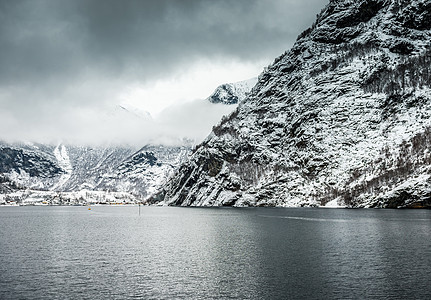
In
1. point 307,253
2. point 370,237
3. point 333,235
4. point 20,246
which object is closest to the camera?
point 307,253

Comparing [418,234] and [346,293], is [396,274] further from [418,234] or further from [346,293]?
[418,234]

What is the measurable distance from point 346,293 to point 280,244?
113 feet

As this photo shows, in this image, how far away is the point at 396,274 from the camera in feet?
141

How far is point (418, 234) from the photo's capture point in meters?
80.1

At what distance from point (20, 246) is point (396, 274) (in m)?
64.4

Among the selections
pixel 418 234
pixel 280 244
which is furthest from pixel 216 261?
pixel 418 234

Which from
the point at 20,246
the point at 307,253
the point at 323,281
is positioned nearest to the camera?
the point at 323,281

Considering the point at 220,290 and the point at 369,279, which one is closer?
the point at 220,290

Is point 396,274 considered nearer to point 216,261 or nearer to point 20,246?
point 216,261

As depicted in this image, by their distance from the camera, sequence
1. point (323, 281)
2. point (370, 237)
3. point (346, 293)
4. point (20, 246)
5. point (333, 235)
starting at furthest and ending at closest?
point (333, 235)
point (370, 237)
point (20, 246)
point (323, 281)
point (346, 293)

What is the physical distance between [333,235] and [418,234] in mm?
18053

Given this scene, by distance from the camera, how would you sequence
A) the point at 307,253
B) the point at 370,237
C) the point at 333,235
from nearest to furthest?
the point at 307,253 → the point at 370,237 → the point at 333,235

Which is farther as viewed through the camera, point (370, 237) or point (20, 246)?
point (370, 237)


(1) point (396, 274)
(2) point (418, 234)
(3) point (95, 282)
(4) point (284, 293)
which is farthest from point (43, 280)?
(2) point (418, 234)
